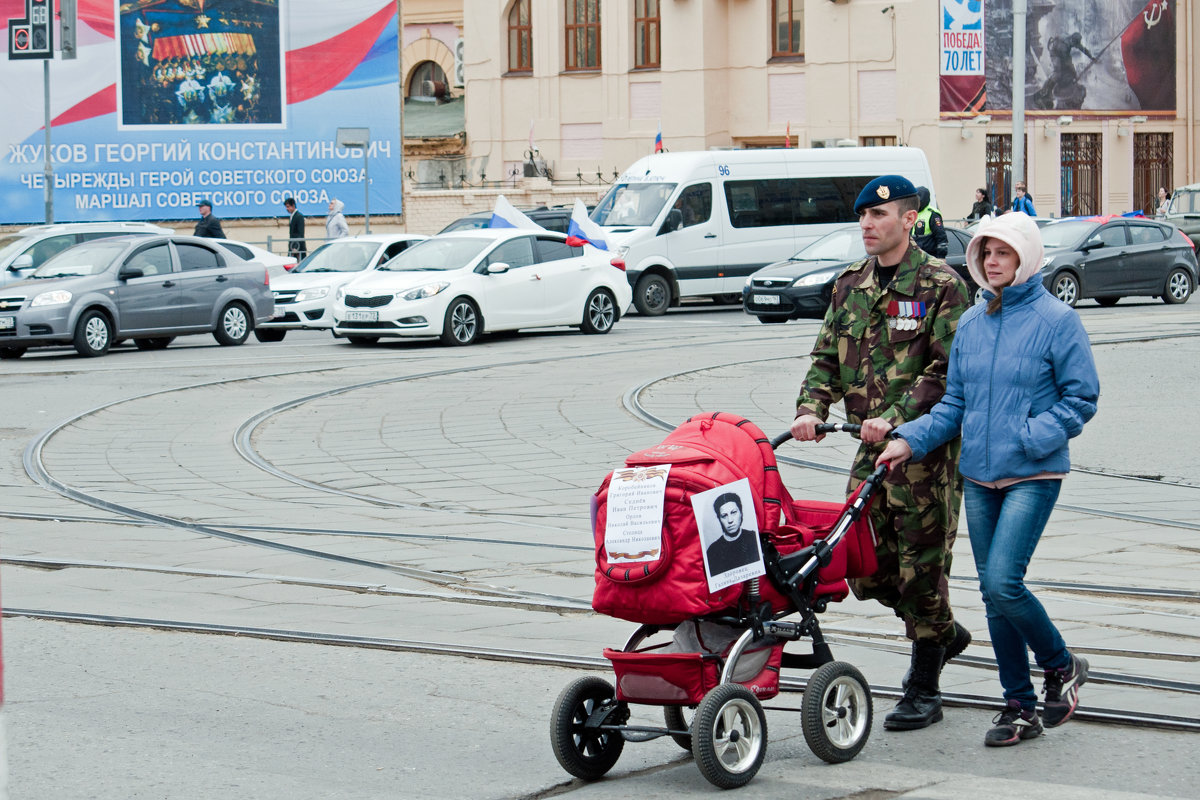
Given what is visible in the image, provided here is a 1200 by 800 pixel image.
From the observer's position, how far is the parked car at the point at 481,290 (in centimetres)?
2166

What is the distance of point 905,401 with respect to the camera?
18.3 ft

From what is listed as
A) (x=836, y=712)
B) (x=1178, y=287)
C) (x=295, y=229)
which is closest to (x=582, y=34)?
(x=295, y=229)

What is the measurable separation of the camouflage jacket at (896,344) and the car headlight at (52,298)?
16.6m

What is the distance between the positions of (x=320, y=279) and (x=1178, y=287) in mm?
13883

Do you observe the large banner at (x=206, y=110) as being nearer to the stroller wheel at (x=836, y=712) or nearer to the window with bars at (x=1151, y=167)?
the window with bars at (x=1151, y=167)

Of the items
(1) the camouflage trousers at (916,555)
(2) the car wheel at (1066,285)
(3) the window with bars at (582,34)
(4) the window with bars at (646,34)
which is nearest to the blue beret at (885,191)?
(1) the camouflage trousers at (916,555)

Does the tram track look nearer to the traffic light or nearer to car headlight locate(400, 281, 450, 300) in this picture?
car headlight locate(400, 281, 450, 300)

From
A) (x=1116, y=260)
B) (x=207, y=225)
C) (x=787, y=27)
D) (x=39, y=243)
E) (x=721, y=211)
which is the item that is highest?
(x=787, y=27)

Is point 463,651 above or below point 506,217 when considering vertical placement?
below

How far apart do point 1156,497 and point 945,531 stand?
526 cm

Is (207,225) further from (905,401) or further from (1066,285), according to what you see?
(905,401)

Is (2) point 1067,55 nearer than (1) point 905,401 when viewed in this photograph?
No

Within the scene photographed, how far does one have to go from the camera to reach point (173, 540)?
9.53m

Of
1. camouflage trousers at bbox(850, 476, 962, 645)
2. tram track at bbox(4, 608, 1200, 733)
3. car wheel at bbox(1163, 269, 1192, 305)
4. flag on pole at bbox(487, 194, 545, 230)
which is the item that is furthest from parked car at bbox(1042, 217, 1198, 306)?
camouflage trousers at bbox(850, 476, 962, 645)
